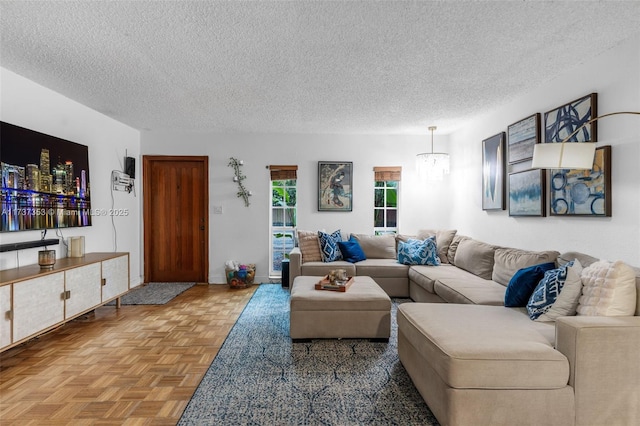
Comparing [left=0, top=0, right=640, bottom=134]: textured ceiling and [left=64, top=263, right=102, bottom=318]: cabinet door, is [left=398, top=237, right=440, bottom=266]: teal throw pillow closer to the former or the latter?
[left=0, top=0, right=640, bottom=134]: textured ceiling

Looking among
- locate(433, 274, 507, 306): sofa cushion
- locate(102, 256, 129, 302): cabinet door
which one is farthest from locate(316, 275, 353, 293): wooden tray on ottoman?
locate(102, 256, 129, 302): cabinet door

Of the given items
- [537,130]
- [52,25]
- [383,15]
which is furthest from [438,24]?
[52,25]

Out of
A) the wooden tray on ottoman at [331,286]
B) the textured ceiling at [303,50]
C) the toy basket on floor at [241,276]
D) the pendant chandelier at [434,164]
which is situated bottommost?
the toy basket on floor at [241,276]

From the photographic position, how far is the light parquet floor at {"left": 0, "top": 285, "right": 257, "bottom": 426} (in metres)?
2.07

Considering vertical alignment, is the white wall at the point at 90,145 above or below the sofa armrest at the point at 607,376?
above

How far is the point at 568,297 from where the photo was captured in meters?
2.25

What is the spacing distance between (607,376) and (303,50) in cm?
277

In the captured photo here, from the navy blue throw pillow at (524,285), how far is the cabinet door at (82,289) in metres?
3.79

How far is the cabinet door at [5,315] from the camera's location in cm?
254

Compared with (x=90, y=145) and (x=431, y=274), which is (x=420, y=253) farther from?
(x=90, y=145)

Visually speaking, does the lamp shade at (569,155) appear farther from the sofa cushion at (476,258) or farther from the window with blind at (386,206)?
the window with blind at (386,206)

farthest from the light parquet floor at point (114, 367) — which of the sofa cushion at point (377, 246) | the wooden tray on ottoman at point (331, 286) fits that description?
the sofa cushion at point (377, 246)

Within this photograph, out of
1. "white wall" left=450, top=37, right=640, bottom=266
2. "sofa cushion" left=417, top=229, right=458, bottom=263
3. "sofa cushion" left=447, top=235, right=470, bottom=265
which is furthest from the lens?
"sofa cushion" left=417, top=229, right=458, bottom=263

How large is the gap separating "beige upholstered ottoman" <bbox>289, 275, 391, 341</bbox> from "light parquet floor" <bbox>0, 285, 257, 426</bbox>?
0.74m
